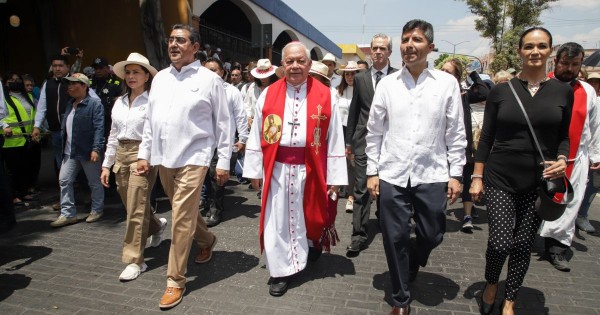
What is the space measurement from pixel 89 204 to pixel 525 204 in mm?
5811

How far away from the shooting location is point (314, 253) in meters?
4.14

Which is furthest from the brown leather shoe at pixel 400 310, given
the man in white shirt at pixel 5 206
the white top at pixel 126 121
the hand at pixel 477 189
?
the man in white shirt at pixel 5 206

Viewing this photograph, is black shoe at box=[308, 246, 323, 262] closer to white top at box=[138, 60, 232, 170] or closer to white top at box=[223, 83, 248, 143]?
white top at box=[138, 60, 232, 170]

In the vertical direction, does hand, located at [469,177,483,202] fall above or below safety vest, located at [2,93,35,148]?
below

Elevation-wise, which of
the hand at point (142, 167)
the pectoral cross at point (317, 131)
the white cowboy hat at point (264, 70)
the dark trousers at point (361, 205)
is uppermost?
the white cowboy hat at point (264, 70)

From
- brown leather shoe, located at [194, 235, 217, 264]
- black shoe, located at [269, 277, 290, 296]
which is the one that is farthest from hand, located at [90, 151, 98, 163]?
black shoe, located at [269, 277, 290, 296]

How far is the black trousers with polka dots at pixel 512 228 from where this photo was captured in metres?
2.98

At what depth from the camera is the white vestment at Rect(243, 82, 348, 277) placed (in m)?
3.58

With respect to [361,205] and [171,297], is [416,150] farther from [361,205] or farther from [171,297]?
[171,297]

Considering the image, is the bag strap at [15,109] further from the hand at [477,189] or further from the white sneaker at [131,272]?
the hand at [477,189]

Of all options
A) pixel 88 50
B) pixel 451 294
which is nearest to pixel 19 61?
pixel 88 50

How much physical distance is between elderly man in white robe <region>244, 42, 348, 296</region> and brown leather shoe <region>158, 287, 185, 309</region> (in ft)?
2.49

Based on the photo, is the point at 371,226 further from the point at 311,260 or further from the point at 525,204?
the point at 525,204

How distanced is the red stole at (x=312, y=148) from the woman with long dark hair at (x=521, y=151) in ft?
4.13
